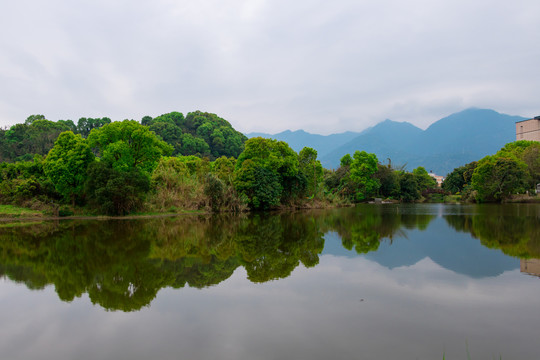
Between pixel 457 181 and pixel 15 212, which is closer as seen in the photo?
pixel 15 212

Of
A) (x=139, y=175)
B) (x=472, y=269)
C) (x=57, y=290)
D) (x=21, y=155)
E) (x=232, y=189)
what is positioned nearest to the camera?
(x=57, y=290)

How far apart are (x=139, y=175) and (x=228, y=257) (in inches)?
707

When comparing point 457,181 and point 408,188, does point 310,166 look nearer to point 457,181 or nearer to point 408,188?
point 408,188

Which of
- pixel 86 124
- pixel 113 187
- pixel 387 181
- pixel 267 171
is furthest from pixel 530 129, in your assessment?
pixel 86 124

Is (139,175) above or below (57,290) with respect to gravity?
above

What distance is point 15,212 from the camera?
82.7ft

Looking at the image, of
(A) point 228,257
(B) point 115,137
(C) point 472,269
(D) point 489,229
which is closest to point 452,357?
(C) point 472,269

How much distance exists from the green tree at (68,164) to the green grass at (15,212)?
2.41 m

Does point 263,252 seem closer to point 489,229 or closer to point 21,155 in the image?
point 489,229

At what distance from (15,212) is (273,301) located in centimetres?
2696

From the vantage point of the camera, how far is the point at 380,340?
16.2 ft

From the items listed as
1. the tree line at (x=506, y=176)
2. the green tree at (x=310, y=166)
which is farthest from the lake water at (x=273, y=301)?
the tree line at (x=506, y=176)

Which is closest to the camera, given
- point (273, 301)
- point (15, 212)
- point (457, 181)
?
point (273, 301)

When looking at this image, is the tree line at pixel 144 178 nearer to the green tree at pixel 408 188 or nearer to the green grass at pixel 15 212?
the green grass at pixel 15 212
